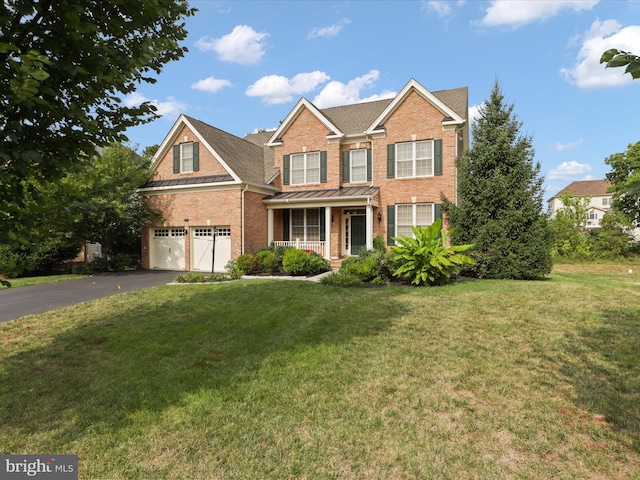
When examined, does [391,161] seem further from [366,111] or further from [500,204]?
[500,204]

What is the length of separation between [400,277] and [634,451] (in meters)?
9.51

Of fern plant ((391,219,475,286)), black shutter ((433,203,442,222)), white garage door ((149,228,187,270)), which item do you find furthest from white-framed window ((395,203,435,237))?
white garage door ((149,228,187,270))

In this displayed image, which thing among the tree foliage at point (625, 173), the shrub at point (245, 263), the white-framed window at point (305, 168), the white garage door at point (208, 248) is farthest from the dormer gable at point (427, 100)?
the tree foliage at point (625, 173)

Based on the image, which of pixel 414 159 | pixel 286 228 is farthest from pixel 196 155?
pixel 414 159

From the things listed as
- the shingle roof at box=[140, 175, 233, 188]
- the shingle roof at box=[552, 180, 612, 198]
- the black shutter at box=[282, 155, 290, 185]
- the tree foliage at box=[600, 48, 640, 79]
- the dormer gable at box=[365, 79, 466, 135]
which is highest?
the shingle roof at box=[552, 180, 612, 198]

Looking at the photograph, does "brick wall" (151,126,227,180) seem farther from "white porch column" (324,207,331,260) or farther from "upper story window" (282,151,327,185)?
"white porch column" (324,207,331,260)

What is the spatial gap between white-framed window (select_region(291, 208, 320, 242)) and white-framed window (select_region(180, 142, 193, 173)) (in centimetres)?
592

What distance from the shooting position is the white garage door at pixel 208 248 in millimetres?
16984

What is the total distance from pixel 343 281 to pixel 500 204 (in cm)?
692

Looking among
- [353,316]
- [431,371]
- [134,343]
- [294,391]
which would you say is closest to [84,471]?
[294,391]

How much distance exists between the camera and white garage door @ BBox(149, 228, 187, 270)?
17.9 m

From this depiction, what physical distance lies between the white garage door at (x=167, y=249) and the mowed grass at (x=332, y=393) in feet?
33.1

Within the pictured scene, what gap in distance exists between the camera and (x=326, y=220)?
16844 mm

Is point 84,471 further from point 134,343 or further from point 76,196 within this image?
point 134,343
